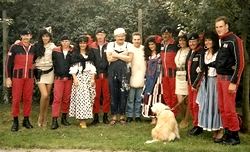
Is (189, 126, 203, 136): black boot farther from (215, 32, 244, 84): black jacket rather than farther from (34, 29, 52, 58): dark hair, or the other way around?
(34, 29, 52, 58): dark hair

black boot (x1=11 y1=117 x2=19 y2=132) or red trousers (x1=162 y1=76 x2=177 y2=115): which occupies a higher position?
red trousers (x1=162 y1=76 x2=177 y2=115)

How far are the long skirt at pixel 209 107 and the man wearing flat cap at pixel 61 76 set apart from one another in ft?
9.24

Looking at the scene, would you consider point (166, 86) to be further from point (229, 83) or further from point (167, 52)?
point (229, 83)

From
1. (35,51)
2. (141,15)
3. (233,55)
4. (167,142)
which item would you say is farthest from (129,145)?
(141,15)

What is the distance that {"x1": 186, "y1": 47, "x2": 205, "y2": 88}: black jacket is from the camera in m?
8.84

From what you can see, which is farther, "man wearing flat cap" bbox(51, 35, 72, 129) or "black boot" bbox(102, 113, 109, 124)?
"black boot" bbox(102, 113, 109, 124)

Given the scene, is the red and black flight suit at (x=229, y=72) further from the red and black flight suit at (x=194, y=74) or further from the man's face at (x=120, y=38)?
the man's face at (x=120, y=38)

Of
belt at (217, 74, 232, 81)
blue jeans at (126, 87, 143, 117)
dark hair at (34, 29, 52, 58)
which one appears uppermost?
dark hair at (34, 29, 52, 58)

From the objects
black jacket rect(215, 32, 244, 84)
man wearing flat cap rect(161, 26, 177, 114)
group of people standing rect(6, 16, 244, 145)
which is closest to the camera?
black jacket rect(215, 32, 244, 84)

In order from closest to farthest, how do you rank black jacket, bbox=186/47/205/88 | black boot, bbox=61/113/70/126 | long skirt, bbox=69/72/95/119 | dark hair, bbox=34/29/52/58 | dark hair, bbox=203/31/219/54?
dark hair, bbox=203/31/219/54 < black jacket, bbox=186/47/205/88 < dark hair, bbox=34/29/52/58 < long skirt, bbox=69/72/95/119 < black boot, bbox=61/113/70/126

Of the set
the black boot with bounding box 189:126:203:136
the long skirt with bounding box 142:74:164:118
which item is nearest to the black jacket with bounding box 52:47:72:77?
the long skirt with bounding box 142:74:164:118

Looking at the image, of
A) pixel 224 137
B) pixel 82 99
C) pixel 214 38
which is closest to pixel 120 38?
pixel 82 99

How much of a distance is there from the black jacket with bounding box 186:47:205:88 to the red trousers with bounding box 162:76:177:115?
0.78 metres

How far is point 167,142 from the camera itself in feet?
27.0
